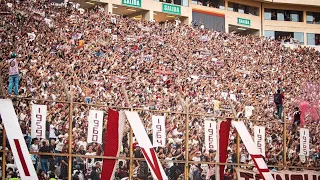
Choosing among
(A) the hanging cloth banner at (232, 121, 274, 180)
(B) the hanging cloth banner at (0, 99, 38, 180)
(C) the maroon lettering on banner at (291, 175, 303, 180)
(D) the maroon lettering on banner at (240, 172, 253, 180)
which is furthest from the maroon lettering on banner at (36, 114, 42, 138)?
(C) the maroon lettering on banner at (291, 175, 303, 180)

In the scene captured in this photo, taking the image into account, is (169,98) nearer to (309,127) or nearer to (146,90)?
(146,90)

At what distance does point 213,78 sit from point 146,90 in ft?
30.4

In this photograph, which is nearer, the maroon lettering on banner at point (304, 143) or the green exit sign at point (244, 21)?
the maroon lettering on banner at point (304, 143)

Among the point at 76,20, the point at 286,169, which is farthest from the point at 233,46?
the point at 286,169

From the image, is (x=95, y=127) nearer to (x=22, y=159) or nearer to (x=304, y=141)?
(x=22, y=159)

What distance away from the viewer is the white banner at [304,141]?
18.9 meters

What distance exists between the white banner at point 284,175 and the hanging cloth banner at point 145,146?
2.90 m

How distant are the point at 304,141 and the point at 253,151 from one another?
2464mm

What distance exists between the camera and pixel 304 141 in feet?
62.5

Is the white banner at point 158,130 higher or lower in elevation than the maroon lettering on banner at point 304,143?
higher

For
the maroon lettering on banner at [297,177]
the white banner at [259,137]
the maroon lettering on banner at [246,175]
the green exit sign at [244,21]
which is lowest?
the maroon lettering on banner at [297,177]

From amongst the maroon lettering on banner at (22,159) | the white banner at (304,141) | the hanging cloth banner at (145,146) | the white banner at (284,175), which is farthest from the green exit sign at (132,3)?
the maroon lettering on banner at (22,159)

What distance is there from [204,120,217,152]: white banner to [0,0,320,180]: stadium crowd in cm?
120

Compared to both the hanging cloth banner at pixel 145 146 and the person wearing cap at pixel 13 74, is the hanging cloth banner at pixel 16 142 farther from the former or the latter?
the person wearing cap at pixel 13 74
